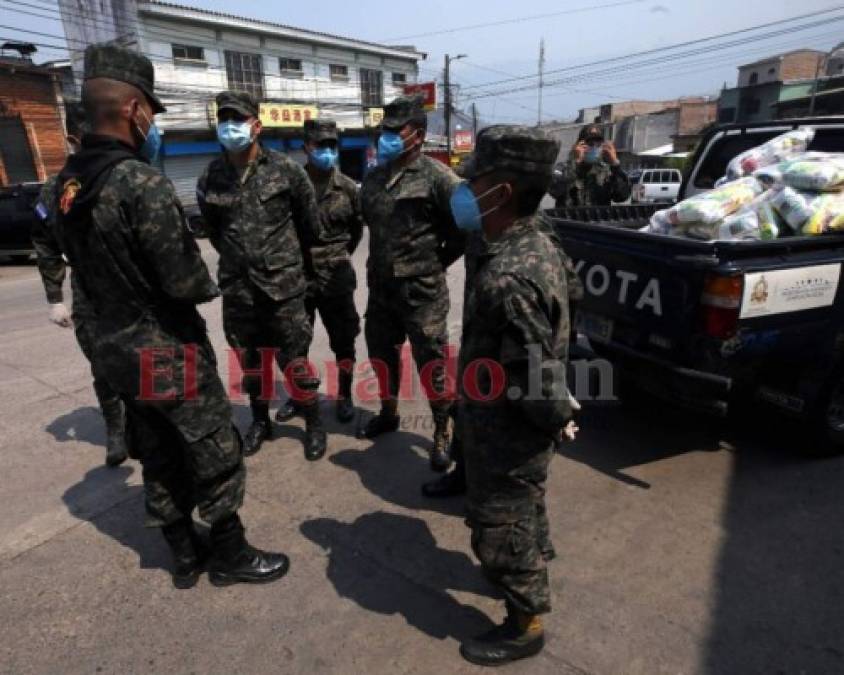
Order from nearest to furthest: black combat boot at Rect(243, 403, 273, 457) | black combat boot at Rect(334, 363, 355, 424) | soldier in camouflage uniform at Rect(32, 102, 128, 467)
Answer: soldier in camouflage uniform at Rect(32, 102, 128, 467) → black combat boot at Rect(243, 403, 273, 457) → black combat boot at Rect(334, 363, 355, 424)

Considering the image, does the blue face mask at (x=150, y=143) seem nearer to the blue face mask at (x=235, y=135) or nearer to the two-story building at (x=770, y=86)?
the blue face mask at (x=235, y=135)

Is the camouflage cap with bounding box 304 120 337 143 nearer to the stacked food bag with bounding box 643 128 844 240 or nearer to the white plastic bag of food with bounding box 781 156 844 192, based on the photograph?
the stacked food bag with bounding box 643 128 844 240

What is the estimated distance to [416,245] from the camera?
3188 mm

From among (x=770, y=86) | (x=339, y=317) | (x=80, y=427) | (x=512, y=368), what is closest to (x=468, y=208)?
(x=512, y=368)

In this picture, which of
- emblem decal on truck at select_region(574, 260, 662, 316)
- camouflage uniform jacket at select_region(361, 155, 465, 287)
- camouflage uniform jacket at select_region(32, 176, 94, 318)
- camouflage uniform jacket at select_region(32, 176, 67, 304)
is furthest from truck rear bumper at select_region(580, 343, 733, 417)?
camouflage uniform jacket at select_region(32, 176, 67, 304)

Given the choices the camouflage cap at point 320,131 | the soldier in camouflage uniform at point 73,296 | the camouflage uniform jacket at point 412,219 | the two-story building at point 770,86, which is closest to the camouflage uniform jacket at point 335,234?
the camouflage cap at point 320,131

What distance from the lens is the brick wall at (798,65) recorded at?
140ft

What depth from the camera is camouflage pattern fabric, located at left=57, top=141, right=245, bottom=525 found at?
6.37ft

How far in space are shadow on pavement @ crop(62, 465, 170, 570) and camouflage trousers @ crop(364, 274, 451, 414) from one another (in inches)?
62.7

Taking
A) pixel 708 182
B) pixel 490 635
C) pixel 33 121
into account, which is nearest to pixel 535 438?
pixel 490 635

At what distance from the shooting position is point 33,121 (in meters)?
17.2

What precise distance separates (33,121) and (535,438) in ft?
67.3

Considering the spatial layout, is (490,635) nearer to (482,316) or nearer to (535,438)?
(535,438)

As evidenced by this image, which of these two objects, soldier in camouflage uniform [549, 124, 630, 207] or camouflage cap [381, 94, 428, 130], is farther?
soldier in camouflage uniform [549, 124, 630, 207]
